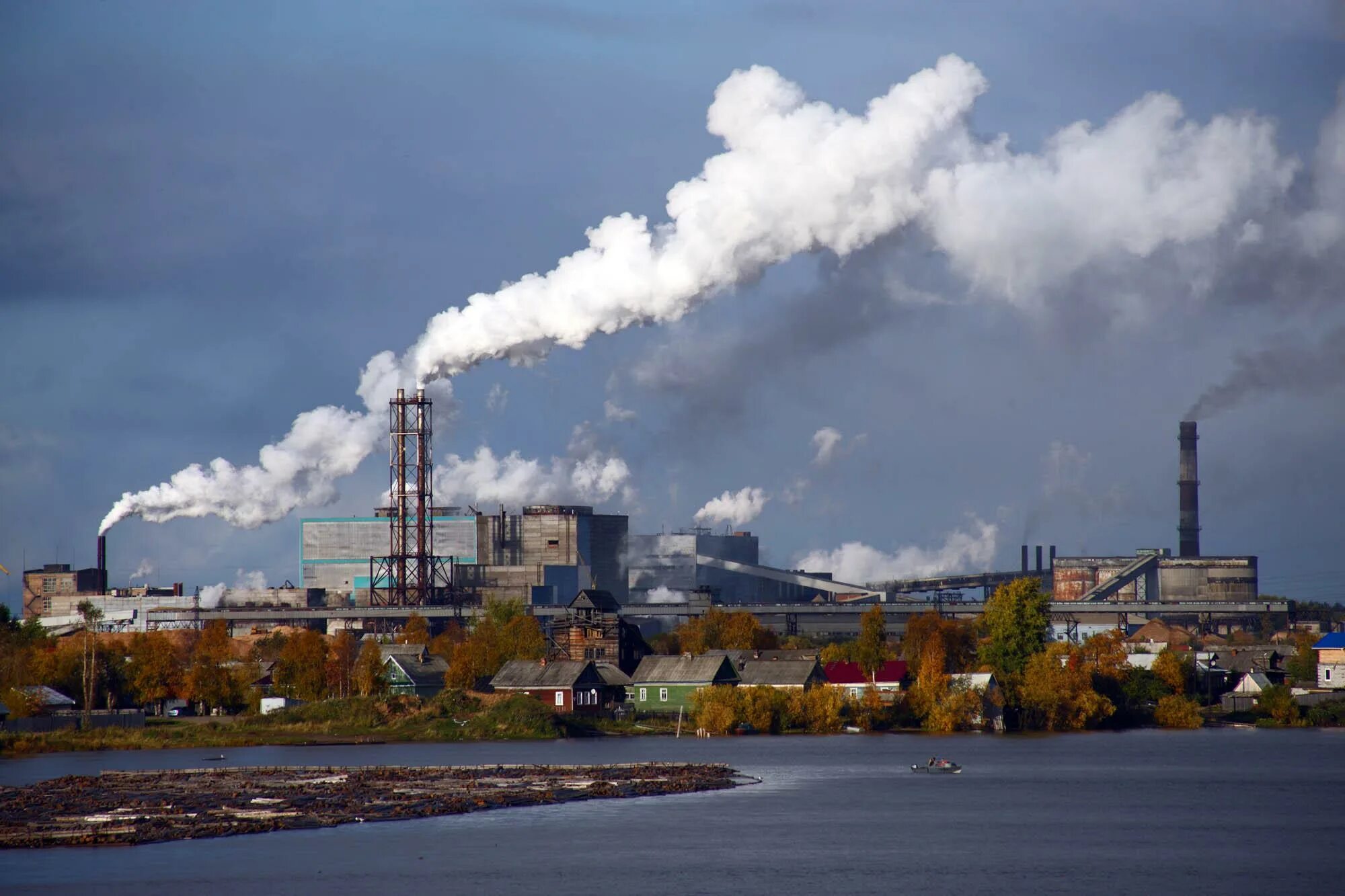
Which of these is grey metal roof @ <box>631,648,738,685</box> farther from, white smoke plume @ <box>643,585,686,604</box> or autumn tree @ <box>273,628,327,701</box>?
white smoke plume @ <box>643,585,686,604</box>

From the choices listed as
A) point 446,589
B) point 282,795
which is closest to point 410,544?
point 446,589

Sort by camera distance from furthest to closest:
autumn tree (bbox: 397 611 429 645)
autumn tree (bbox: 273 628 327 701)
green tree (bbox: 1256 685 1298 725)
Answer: autumn tree (bbox: 397 611 429 645) < autumn tree (bbox: 273 628 327 701) < green tree (bbox: 1256 685 1298 725)

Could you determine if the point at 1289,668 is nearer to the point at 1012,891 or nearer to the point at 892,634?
the point at 892,634

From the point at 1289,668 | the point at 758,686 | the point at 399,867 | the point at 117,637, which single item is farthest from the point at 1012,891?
the point at 117,637

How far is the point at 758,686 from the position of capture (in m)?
→ 91.5

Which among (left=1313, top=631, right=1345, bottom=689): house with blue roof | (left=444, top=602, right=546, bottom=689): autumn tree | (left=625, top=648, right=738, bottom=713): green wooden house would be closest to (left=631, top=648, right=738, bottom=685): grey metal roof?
(left=625, top=648, right=738, bottom=713): green wooden house

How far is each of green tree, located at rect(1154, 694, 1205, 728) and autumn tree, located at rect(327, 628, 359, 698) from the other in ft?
155

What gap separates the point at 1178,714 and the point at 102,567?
4642 inches

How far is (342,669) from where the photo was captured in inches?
4225

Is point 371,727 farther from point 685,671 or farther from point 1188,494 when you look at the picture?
point 1188,494

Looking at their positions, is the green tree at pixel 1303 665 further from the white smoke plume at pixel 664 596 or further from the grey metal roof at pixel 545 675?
the white smoke plume at pixel 664 596

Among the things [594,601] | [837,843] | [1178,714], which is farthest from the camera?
[594,601]

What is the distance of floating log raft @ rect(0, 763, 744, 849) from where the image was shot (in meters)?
47.0

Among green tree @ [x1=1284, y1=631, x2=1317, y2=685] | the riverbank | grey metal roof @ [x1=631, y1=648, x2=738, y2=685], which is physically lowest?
the riverbank
